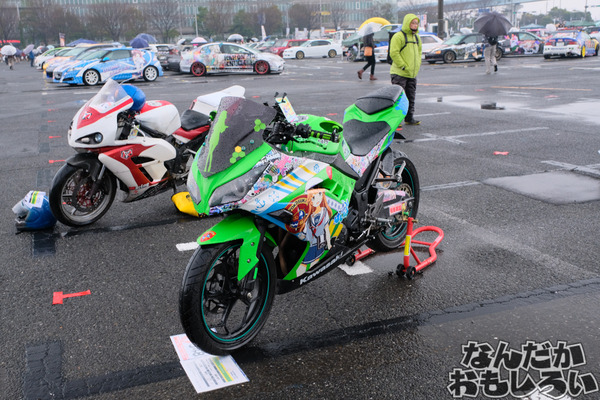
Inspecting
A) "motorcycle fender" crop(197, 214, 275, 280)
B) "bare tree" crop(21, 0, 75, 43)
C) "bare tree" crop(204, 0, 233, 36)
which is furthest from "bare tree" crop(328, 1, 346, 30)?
A: "motorcycle fender" crop(197, 214, 275, 280)

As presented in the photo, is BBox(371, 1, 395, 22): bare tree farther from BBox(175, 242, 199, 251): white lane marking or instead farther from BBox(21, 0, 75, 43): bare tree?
BBox(175, 242, 199, 251): white lane marking

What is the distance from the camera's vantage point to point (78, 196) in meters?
5.84

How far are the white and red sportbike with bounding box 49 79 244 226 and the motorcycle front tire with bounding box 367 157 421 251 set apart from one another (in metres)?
1.95

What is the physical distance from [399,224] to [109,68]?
2236 centimetres

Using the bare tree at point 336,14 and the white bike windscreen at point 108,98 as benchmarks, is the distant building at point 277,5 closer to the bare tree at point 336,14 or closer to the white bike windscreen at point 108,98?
the bare tree at point 336,14

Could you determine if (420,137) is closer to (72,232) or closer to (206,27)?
(72,232)

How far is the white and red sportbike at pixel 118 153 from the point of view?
224 inches

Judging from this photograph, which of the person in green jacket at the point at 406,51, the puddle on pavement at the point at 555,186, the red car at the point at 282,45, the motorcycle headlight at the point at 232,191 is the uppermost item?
the red car at the point at 282,45

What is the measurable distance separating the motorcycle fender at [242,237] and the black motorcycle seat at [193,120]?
11.2 ft

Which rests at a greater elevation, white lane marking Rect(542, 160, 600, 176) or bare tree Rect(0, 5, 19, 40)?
bare tree Rect(0, 5, 19, 40)

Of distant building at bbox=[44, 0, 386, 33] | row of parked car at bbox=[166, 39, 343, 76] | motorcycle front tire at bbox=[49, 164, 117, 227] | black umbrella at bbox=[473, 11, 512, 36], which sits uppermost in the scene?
distant building at bbox=[44, 0, 386, 33]

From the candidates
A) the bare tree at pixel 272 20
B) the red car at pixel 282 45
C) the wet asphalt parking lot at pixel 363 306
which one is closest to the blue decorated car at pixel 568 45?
the red car at pixel 282 45

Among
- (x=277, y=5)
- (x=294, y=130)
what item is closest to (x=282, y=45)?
(x=294, y=130)

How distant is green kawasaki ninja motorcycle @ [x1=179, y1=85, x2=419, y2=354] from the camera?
3.21m
